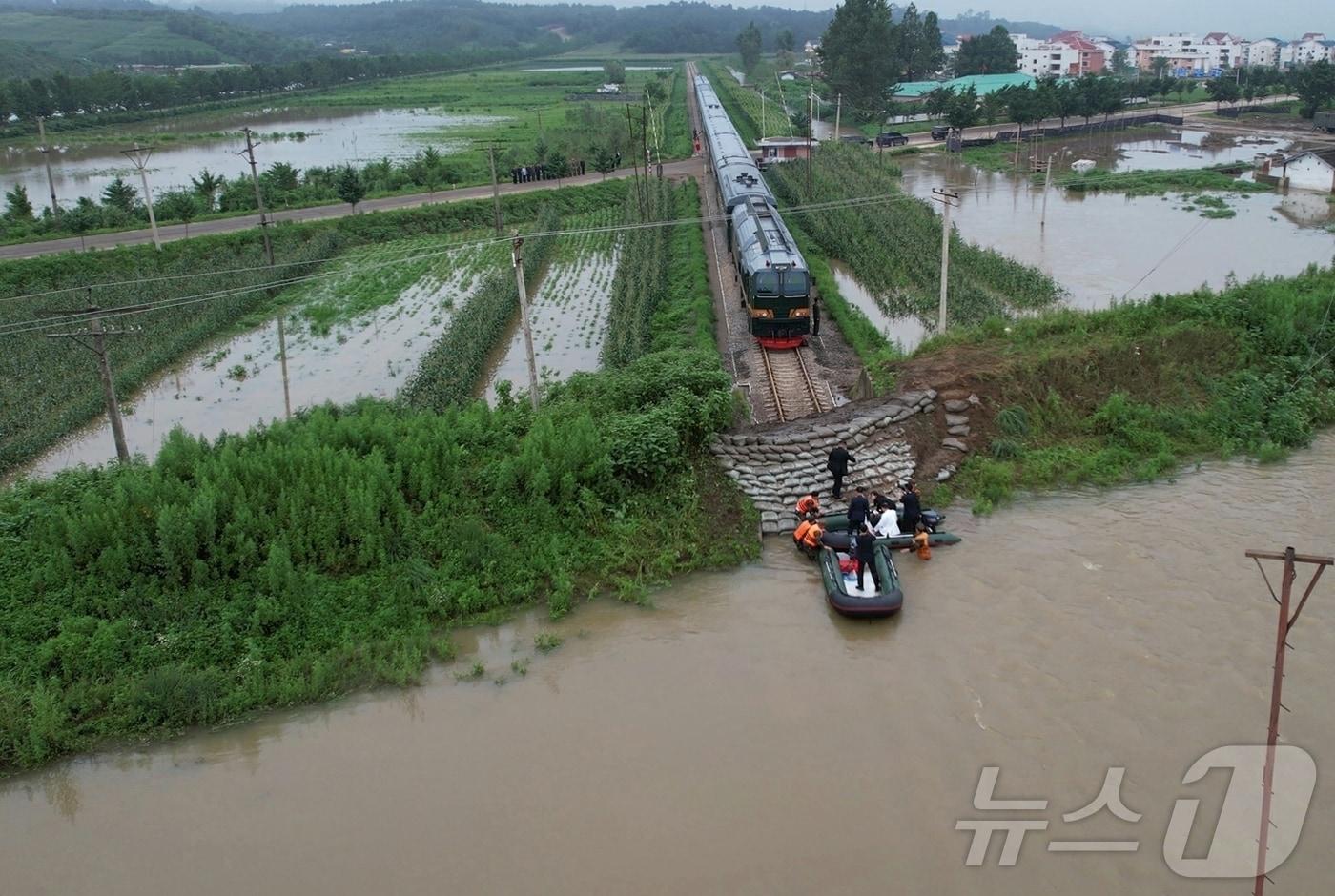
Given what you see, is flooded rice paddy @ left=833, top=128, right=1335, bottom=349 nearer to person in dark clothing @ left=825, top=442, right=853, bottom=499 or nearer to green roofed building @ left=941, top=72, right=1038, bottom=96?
person in dark clothing @ left=825, top=442, right=853, bottom=499

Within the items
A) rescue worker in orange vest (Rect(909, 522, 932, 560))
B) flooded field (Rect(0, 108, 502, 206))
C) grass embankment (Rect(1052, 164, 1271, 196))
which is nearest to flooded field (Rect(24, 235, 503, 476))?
rescue worker in orange vest (Rect(909, 522, 932, 560))

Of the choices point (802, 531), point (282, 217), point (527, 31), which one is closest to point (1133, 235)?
point (802, 531)

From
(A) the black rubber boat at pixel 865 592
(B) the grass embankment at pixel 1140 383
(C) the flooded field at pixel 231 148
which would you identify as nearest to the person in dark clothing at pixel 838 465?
(B) the grass embankment at pixel 1140 383

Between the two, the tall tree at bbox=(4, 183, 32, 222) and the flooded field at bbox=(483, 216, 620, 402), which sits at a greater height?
the tall tree at bbox=(4, 183, 32, 222)

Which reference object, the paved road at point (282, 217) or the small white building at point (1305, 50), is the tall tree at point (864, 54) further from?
the small white building at point (1305, 50)

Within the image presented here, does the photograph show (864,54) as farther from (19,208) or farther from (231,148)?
(19,208)
